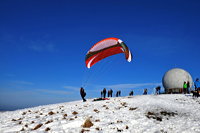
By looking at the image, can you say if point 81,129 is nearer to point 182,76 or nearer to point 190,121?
point 190,121

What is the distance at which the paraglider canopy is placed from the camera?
19083 millimetres

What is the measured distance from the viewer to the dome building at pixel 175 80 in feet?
133

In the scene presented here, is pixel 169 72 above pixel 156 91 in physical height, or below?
above

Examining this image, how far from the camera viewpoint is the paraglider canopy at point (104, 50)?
19.1 meters

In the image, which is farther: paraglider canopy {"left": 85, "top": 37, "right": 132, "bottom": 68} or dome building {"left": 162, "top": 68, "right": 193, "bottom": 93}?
dome building {"left": 162, "top": 68, "right": 193, "bottom": 93}

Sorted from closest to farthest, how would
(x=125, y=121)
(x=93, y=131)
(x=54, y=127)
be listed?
1. (x=93, y=131)
2. (x=54, y=127)
3. (x=125, y=121)

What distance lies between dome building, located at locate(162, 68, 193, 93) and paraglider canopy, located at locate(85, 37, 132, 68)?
25.6m

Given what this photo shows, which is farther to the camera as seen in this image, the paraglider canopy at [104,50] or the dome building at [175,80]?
the dome building at [175,80]

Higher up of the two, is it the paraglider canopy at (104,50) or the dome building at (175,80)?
the paraglider canopy at (104,50)

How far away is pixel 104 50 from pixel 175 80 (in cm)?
2749

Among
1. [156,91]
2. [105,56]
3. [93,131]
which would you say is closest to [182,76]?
[156,91]

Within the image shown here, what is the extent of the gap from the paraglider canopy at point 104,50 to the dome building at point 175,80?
84.1 feet

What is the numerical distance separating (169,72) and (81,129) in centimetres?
4104

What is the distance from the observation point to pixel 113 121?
9.69 m
